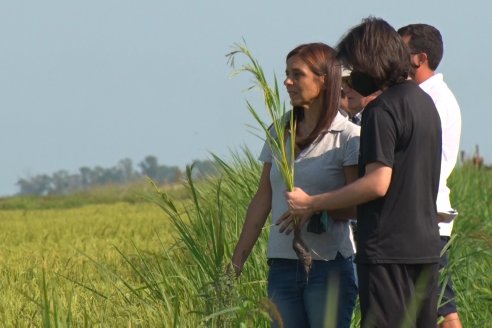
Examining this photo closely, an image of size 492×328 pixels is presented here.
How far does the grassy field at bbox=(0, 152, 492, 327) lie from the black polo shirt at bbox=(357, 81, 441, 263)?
0.54 ft

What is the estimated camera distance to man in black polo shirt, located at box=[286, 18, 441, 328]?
374 cm

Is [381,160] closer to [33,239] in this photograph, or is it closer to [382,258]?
[382,258]

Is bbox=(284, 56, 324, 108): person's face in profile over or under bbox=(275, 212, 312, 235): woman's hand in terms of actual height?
over

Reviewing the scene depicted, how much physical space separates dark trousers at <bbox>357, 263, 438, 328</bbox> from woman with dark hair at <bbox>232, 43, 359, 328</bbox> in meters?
0.18

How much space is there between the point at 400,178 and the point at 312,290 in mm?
477

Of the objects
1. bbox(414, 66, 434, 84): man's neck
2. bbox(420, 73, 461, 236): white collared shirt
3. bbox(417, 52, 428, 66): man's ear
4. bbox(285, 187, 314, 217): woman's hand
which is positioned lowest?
bbox(285, 187, 314, 217): woman's hand

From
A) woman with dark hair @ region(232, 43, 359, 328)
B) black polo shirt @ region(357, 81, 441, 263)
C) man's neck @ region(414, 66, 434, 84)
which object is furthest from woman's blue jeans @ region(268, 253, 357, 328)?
man's neck @ region(414, 66, 434, 84)

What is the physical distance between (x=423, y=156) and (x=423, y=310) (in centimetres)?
49

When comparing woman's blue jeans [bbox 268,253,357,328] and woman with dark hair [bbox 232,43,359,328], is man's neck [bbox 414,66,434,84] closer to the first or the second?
woman with dark hair [bbox 232,43,359,328]

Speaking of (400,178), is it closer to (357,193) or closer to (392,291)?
(357,193)

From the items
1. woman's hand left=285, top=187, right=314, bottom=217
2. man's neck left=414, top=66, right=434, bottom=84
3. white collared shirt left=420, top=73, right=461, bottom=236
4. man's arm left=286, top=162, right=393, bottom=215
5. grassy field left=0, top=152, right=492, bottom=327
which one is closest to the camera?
man's arm left=286, top=162, right=393, bottom=215

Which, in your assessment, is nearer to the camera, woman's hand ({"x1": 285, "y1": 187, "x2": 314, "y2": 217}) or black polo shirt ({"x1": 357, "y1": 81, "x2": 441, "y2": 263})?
black polo shirt ({"x1": 357, "y1": 81, "x2": 441, "y2": 263})

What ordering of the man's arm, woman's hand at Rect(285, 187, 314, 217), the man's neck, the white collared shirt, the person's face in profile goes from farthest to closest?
1. the man's neck
2. the white collared shirt
3. the person's face in profile
4. woman's hand at Rect(285, 187, 314, 217)
5. the man's arm

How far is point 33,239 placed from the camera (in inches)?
554
